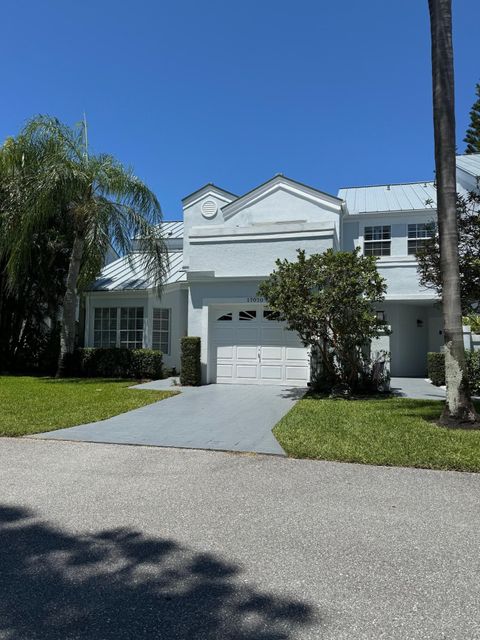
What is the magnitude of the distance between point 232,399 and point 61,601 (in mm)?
9344

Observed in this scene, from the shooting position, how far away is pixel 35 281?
20312 mm

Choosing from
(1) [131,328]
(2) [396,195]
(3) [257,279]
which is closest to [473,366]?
(3) [257,279]

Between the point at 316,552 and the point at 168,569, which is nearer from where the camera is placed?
the point at 168,569

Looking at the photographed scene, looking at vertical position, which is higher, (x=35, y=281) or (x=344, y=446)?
(x=35, y=281)

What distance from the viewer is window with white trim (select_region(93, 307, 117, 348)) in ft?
64.7

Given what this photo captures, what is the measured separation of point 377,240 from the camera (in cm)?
1889

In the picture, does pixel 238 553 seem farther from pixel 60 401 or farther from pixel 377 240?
pixel 377 240

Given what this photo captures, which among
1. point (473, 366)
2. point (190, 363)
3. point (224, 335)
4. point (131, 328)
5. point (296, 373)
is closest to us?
point (473, 366)

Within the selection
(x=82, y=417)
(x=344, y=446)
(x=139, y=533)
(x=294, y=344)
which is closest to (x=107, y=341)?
(x=294, y=344)

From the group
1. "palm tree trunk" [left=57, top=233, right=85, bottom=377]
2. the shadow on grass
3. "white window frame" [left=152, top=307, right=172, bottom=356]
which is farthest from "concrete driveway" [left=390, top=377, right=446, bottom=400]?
"palm tree trunk" [left=57, top=233, right=85, bottom=377]

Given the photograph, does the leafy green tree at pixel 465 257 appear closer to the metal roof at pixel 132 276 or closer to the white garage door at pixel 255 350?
the white garage door at pixel 255 350

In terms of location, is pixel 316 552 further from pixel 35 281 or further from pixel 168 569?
pixel 35 281

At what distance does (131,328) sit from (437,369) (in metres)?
11.6

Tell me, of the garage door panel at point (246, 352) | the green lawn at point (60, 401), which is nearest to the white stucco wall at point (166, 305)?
the green lawn at point (60, 401)
